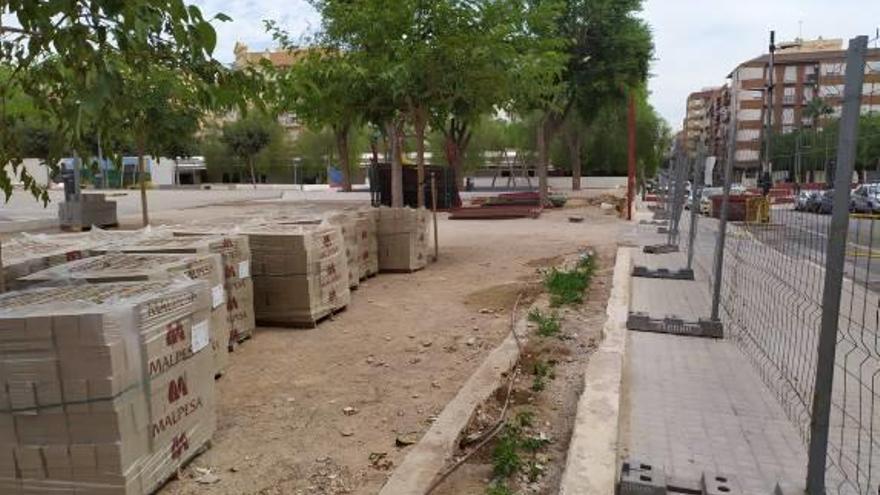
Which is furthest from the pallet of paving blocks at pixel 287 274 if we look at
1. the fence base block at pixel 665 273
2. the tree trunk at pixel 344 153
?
the tree trunk at pixel 344 153

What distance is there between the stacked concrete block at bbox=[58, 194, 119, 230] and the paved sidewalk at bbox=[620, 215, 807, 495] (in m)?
16.1

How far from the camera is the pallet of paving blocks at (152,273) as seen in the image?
14.6 ft

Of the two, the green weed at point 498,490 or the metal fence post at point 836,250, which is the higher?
the metal fence post at point 836,250

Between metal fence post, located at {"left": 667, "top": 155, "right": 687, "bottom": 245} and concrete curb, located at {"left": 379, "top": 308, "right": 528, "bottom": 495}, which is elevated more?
metal fence post, located at {"left": 667, "top": 155, "right": 687, "bottom": 245}

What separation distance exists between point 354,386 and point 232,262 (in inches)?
66.5

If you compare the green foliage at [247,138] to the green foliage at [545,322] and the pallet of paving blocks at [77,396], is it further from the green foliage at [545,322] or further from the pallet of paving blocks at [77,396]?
the pallet of paving blocks at [77,396]

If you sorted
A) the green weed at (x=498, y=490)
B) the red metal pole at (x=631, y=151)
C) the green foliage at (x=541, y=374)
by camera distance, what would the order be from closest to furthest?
the green weed at (x=498, y=490) < the green foliage at (x=541, y=374) < the red metal pole at (x=631, y=151)

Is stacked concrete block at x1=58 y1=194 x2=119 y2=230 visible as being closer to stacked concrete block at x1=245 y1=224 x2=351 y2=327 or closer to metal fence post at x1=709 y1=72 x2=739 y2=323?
stacked concrete block at x1=245 y1=224 x2=351 y2=327

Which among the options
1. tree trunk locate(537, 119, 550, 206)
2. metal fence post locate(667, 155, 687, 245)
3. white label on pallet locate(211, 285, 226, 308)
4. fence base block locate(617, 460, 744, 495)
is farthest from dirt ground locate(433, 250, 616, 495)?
tree trunk locate(537, 119, 550, 206)

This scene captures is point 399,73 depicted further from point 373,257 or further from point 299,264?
point 299,264

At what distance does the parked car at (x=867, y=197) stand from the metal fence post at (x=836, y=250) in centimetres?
146

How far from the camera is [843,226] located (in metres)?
2.97

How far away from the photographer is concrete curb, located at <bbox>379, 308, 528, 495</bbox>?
348cm

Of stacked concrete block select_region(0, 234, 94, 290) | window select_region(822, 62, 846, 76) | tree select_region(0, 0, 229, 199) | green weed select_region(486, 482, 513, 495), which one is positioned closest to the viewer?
tree select_region(0, 0, 229, 199)
